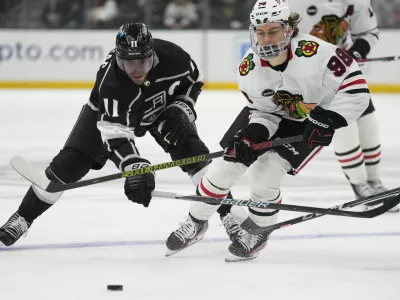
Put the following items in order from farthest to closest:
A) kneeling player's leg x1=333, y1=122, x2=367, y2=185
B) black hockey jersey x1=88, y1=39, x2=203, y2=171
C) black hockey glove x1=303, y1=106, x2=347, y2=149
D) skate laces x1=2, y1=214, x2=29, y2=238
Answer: kneeling player's leg x1=333, y1=122, x2=367, y2=185 < skate laces x1=2, y1=214, x2=29, y2=238 < black hockey jersey x1=88, y1=39, x2=203, y2=171 < black hockey glove x1=303, y1=106, x2=347, y2=149

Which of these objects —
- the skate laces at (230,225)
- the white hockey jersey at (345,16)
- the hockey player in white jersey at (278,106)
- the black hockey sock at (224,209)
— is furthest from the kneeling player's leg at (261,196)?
the white hockey jersey at (345,16)

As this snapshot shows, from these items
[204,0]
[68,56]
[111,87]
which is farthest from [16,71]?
[111,87]

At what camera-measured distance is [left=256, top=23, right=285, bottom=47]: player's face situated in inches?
120

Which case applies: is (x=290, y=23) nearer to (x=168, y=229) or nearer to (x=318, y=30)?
(x=168, y=229)

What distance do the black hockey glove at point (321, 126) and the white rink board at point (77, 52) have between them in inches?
265

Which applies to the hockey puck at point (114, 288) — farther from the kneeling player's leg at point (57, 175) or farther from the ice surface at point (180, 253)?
the kneeling player's leg at point (57, 175)

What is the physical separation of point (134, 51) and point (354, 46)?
175 cm

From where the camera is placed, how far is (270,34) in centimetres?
306

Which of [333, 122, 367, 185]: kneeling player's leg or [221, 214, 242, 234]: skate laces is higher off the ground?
[221, 214, 242, 234]: skate laces

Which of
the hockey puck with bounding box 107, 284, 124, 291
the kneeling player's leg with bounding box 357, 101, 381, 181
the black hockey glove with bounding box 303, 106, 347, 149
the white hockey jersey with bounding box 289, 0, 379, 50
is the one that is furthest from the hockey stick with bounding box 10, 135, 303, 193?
the white hockey jersey with bounding box 289, 0, 379, 50

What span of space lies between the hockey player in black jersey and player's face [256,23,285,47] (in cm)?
40

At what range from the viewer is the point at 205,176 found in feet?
10.6

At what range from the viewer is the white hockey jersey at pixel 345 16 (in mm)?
4449

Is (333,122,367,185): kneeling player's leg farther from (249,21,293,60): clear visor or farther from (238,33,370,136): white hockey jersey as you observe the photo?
(249,21,293,60): clear visor
